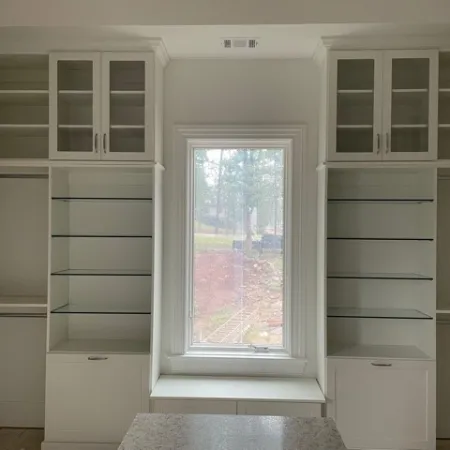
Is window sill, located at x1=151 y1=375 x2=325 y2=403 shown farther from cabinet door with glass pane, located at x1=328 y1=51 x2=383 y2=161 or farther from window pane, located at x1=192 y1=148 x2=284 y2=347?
cabinet door with glass pane, located at x1=328 y1=51 x2=383 y2=161

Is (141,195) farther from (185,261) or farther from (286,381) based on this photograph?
(286,381)

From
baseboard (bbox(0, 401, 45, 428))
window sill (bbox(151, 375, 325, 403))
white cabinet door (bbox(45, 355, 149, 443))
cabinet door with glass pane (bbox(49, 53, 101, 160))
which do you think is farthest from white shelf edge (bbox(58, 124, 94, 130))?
baseboard (bbox(0, 401, 45, 428))

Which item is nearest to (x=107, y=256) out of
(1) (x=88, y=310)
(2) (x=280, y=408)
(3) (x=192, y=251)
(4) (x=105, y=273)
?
(4) (x=105, y=273)

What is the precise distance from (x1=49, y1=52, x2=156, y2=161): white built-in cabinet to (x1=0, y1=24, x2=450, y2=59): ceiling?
133 millimetres

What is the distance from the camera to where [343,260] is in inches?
137

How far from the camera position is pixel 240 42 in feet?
10.4

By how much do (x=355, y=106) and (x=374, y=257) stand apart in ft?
3.58

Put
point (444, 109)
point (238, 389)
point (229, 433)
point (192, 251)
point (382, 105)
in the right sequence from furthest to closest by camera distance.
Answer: point (192, 251) → point (444, 109) → point (238, 389) → point (382, 105) → point (229, 433)

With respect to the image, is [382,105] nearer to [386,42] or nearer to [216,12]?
[386,42]

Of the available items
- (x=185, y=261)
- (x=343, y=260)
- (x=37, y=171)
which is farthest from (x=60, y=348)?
(x=343, y=260)

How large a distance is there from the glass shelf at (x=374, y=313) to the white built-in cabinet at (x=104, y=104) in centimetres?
169

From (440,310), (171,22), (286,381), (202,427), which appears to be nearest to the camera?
(202,427)

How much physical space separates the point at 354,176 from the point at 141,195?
156cm

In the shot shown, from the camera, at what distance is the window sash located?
11.6 feet
